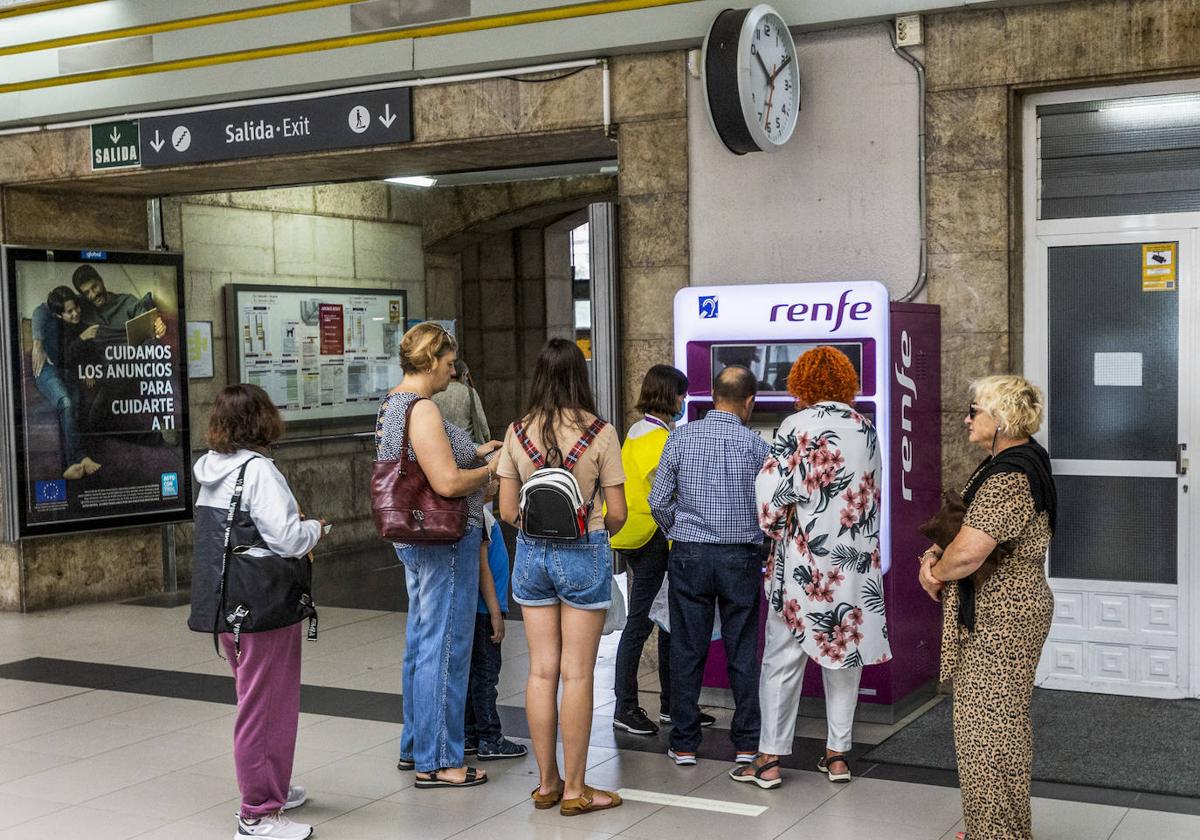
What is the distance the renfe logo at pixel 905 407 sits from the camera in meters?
5.11

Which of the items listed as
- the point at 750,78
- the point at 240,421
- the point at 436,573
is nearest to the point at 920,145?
the point at 750,78

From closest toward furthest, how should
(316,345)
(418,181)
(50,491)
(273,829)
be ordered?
(273,829) → (50,491) → (316,345) → (418,181)

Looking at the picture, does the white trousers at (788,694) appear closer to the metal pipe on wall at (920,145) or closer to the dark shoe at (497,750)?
the dark shoe at (497,750)

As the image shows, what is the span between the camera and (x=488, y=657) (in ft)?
15.8

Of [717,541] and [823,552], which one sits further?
[717,541]

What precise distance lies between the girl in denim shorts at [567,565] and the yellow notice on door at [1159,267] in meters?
2.54

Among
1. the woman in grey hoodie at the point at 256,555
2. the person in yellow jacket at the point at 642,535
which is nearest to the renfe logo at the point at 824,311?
the person in yellow jacket at the point at 642,535

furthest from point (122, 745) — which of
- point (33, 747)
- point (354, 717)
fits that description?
point (354, 717)

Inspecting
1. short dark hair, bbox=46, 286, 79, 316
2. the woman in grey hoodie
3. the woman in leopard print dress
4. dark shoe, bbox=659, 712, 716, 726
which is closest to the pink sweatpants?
the woman in grey hoodie

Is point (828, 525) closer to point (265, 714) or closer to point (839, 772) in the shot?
point (839, 772)

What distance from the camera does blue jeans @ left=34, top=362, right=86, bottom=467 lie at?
8.15 metres

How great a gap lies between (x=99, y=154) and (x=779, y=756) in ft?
Result: 17.6

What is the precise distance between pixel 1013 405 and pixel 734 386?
1.16m

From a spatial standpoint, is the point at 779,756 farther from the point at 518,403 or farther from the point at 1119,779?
the point at 518,403
